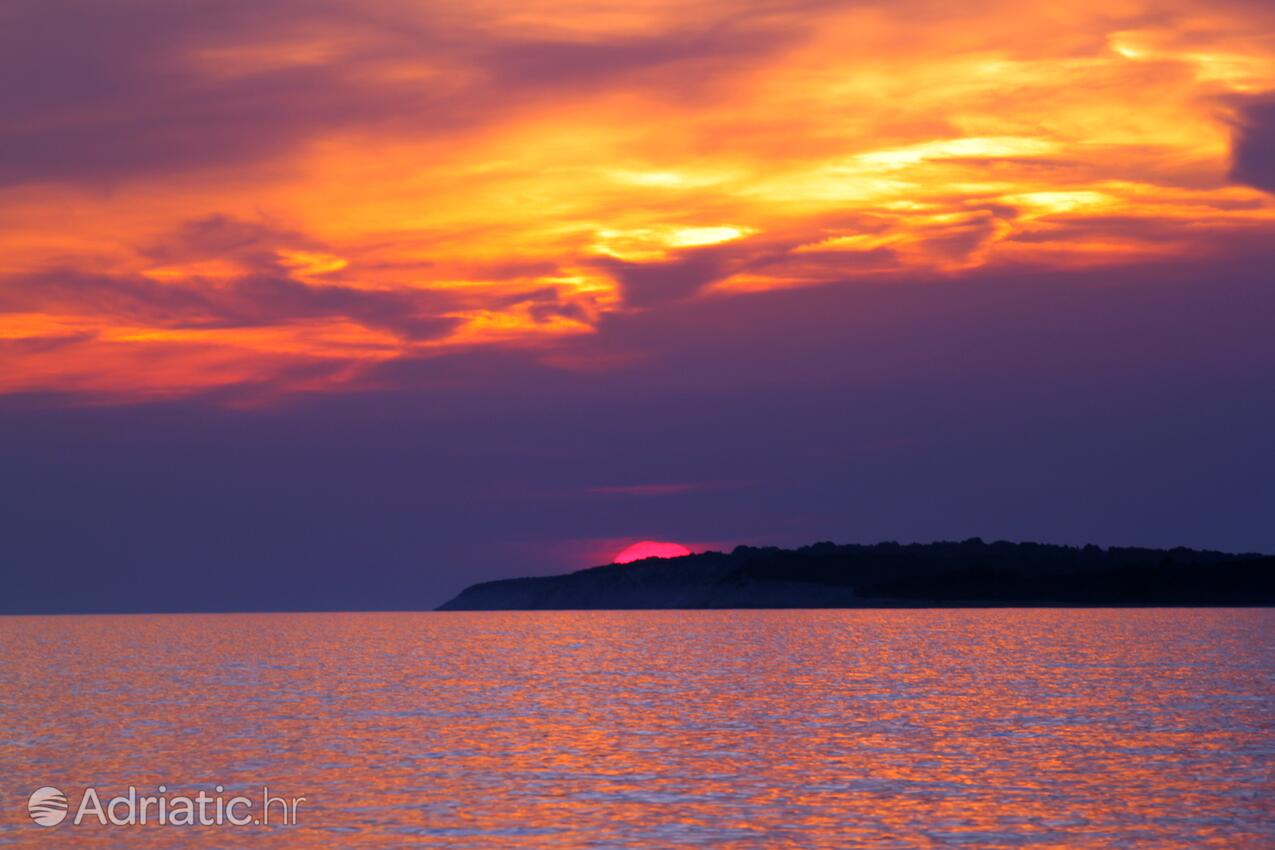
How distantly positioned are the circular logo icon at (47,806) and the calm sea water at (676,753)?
368 millimetres

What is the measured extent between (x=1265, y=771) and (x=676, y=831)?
22.0 metres

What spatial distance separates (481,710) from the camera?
76312 millimetres

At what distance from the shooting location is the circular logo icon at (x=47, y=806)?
4188 cm

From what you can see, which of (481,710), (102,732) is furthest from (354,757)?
(481,710)

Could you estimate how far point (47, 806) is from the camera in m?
44.1

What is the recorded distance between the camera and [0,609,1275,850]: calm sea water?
130 ft

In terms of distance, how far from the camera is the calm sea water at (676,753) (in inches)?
1561

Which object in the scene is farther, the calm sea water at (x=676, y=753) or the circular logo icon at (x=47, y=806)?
the circular logo icon at (x=47, y=806)

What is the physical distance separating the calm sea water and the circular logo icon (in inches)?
14.5

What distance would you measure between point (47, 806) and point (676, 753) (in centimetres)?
2125

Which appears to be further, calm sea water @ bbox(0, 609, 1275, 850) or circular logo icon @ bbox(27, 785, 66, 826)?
→ circular logo icon @ bbox(27, 785, 66, 826)

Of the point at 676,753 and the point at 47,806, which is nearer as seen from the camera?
the point at 47,806

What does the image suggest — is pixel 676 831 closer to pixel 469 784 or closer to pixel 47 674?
pixel 469 784

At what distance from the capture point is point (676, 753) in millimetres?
55625
